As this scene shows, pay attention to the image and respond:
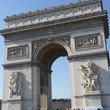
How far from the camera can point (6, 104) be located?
2434cm

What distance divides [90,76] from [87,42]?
11.1 ft

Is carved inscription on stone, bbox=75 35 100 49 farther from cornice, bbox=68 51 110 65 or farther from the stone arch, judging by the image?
the stone arch

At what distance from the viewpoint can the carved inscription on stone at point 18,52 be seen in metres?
25.4

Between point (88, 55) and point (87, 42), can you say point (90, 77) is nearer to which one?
point (88, 55)

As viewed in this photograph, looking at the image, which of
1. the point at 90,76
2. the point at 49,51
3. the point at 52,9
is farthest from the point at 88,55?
the point at 52,9

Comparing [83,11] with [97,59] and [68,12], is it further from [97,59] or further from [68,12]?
[97,59]

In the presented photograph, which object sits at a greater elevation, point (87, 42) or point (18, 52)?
point (87, 42)

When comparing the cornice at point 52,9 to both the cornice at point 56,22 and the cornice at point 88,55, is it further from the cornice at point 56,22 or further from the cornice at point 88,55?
the cornice at point 88,55

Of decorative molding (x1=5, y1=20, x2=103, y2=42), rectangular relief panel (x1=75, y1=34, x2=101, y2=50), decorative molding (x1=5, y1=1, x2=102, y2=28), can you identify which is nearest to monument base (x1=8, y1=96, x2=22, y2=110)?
decorative molding (x1=5, y1=20, x2=103, y2=42)

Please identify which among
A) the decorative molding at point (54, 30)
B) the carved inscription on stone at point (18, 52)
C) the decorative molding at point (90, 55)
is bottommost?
the decorative molding at point (90, 55)

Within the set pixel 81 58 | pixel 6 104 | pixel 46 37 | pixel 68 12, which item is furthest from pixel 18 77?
pixel 68 12

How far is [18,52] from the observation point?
25.7 m

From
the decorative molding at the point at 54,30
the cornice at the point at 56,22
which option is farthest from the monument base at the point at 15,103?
the cornice at the point at 56,22

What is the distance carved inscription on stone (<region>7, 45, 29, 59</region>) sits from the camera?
83.3 feet
